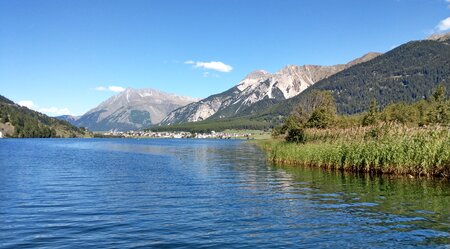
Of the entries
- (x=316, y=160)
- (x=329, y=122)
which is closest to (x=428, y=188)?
(x=316, y=160)

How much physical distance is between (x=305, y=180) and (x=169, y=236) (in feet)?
81.4

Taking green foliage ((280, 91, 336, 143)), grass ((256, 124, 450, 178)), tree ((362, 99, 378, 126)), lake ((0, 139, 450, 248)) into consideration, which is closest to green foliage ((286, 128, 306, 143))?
green foliage ((280, 91, 336, 143))

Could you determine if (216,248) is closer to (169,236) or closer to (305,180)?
(169,236)

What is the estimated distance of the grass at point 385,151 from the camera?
37.0 metres

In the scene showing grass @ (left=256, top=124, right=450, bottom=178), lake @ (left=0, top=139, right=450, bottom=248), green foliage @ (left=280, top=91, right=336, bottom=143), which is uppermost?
green foliage @ (left=280, top=91, right=336, bottom=143)

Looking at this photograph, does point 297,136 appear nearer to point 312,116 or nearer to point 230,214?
point 312,116

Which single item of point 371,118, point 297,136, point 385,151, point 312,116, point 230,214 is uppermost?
point 371,118

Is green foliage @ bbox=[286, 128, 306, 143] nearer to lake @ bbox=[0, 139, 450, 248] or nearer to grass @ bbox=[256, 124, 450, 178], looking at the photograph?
grass @ bbox=[256, 124, 450, 178]

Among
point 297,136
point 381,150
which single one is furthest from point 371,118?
point 381,150

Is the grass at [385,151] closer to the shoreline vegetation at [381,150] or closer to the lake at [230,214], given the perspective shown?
the shoreline vegetation at [381,150]

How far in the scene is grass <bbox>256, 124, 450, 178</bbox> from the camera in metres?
37.0

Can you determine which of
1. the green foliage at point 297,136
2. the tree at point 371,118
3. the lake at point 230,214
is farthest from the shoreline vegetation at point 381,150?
the tree at point 371,118

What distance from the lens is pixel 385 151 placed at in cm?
4159

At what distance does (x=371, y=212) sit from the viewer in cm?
2380
